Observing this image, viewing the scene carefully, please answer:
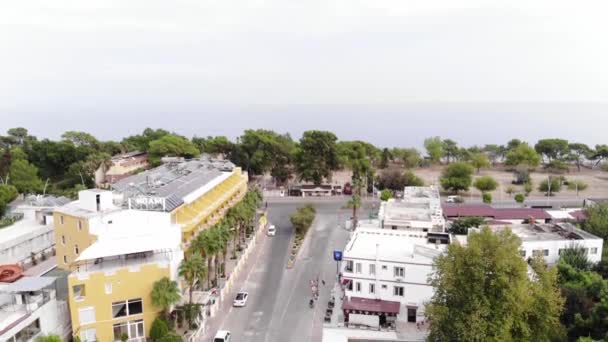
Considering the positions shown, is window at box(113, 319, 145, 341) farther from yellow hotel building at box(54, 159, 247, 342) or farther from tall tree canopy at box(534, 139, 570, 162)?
tall tree canopy at box(534, 139, 570, 162)

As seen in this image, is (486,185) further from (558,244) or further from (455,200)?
(558,244)

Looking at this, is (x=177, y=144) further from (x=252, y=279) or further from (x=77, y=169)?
(x=252, y=279)

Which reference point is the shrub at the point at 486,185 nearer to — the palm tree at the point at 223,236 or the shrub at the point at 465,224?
the shrub at the point at 465,224

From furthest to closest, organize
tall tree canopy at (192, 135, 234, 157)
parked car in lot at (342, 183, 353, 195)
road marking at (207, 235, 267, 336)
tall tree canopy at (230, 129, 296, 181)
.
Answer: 1. tall tree canopy at (192, 135, 234, 157)
2. tall tree canopy at (230, 129, 296, 181)
3. parked car in lot at (342, 183, 353, 195)
4. road marking at (207, 235, 267, 336)

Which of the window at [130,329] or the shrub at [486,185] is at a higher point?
the shrub at [486,185]

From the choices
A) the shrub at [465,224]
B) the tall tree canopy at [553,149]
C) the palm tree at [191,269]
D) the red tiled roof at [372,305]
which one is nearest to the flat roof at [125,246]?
the palm tree at [191,269]

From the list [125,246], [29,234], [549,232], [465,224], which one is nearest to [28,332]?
[125,246]

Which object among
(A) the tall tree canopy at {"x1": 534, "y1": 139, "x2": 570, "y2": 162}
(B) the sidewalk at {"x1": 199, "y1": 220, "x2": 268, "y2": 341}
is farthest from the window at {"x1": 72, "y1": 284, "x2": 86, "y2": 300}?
(A) the tall tree canopy at {"x1": 534, "y1": 139, "x2": 570, "y2": 162}
